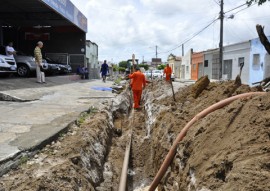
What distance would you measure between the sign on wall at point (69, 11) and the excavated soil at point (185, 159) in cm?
1223

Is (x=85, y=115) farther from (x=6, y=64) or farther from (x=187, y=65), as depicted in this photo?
(x=187, y=65)

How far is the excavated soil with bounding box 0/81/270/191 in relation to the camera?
3051 millimetres

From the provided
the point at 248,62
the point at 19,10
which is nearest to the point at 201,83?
the point at 19,10

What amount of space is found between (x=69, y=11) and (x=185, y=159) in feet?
64.8

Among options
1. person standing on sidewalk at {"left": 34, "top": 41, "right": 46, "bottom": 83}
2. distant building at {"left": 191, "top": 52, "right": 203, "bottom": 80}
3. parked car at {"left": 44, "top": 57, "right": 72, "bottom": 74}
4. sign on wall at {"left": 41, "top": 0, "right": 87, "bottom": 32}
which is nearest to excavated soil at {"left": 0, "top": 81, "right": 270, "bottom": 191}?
person standing on sidewalk at {"left": 34, "top": 41, "right": 46, "bottom": 83}

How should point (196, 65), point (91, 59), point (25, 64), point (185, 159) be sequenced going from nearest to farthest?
point (185, 159) < point (25, 64) < point (91, 59) < point (196, 65)

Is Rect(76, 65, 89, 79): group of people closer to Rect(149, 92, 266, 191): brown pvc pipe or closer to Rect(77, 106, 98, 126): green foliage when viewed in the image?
Rect(77, 106, 98, 126): green foliage

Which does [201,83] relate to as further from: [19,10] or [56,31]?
[56,31]

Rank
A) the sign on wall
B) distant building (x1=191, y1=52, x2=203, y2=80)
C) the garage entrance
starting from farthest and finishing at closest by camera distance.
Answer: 1. distant building (x1=191, y1=52, x2=203, y2=80)
2. the garage entrance
3. the sign on wall

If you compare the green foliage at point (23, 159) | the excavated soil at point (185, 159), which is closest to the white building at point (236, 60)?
the excavated soil at point (185, 159)

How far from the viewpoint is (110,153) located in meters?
7.71

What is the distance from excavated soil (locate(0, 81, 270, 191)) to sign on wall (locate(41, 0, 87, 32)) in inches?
481

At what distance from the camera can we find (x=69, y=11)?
22219 millimetres

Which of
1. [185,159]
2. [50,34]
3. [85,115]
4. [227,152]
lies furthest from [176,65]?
[227,152]
